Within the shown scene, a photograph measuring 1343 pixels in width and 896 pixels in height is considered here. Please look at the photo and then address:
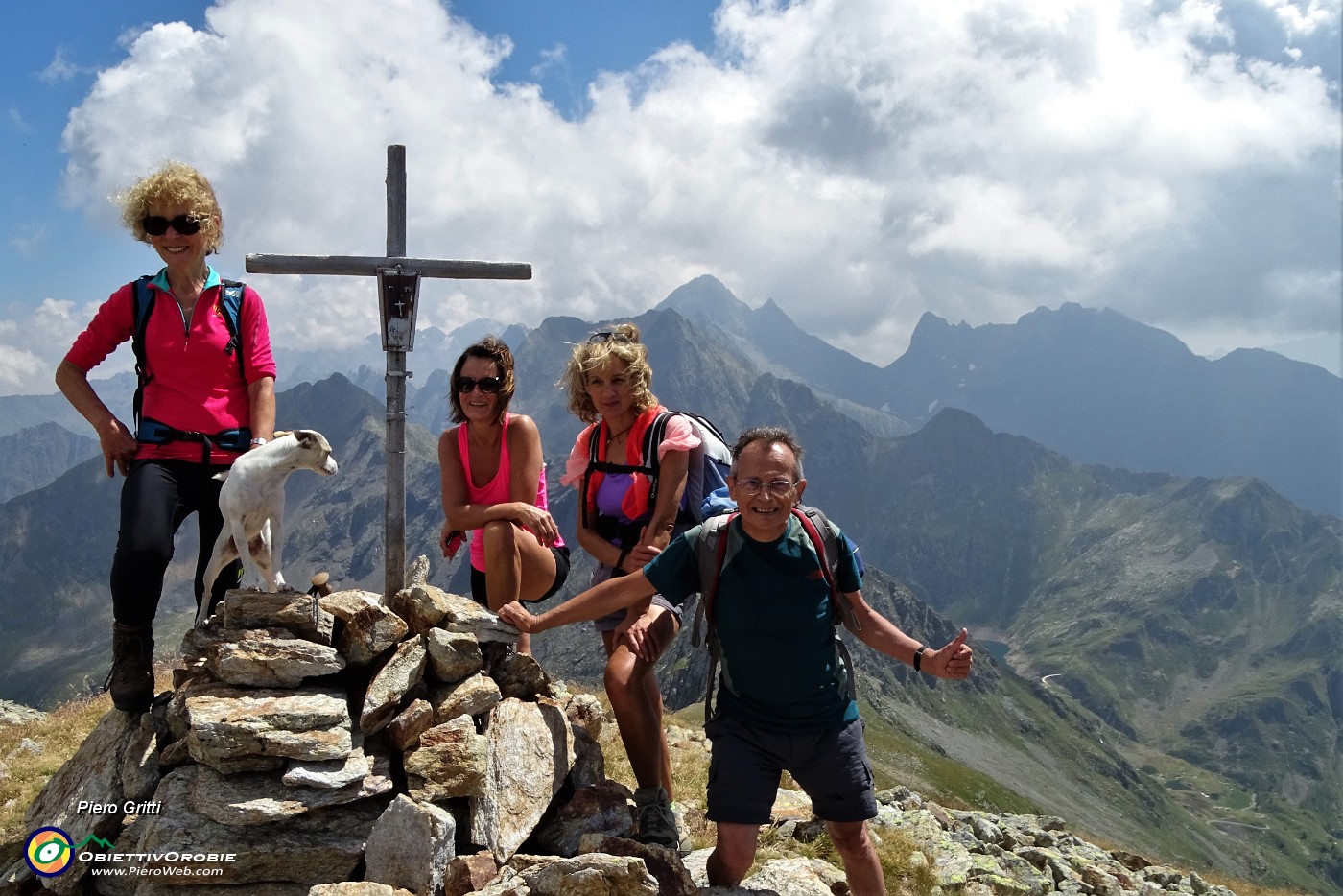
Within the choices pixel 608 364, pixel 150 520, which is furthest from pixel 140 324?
pixel 608 364

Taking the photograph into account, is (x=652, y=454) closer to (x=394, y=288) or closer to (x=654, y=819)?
(x=654, y=819)

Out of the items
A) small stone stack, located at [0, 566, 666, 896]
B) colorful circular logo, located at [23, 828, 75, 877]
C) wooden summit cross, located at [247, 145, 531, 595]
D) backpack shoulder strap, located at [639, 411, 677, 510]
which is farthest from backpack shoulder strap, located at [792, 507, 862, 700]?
colorful circular logo, located at [23, 828, 75, 877]

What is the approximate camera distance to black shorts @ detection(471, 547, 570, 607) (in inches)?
367

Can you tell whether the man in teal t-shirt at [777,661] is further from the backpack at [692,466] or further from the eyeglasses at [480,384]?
the eyeglasses at [480,384]

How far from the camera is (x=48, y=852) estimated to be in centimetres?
755

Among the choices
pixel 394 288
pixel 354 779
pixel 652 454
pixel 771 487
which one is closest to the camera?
pixel 771 487

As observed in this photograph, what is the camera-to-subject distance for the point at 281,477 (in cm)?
795

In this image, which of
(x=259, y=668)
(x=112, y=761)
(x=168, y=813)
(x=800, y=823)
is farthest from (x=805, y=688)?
(x=112, y=761)

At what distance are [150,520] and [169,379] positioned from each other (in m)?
1.35

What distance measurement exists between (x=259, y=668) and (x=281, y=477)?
1.82 m

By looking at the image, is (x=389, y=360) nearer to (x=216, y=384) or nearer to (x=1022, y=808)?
(x=216, y=384)

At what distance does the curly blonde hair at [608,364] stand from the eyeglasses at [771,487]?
2.00 m

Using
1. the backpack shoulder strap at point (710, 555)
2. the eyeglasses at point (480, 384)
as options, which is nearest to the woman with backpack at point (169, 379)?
the eyeglasses at point (480, 384)

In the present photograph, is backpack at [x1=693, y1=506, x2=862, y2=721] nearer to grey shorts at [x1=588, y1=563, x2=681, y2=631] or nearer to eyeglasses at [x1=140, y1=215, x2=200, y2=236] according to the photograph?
grey shorts at [x1=588, y1=563, x2=681, y2=631]
